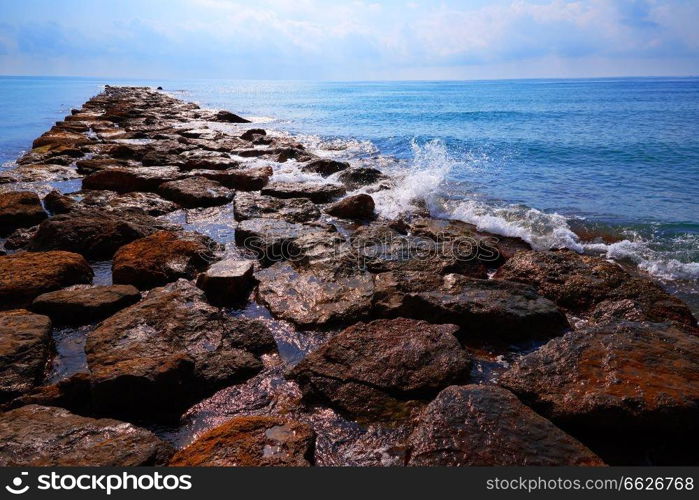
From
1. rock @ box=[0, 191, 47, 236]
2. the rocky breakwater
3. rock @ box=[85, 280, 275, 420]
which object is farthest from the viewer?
rock @ box=[0, 191, 47, 236]

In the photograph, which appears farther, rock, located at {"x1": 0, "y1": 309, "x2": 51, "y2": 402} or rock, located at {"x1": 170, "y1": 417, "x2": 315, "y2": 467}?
rock, located at {"x1": 0, "y1": 309, "x2": 51, "y2": 402}

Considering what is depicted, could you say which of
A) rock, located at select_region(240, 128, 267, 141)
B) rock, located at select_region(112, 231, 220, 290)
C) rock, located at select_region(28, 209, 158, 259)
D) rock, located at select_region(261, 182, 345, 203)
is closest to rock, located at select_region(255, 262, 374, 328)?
rock, located at select_region(112, 231, 220, 290)

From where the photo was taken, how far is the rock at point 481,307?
351cm

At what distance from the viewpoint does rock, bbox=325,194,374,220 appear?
7.08 metres

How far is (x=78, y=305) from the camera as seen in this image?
3.58 meters

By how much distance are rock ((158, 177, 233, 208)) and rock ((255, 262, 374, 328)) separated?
3.23 meters

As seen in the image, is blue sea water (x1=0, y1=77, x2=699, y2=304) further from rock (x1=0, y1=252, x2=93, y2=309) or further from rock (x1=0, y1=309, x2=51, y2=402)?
rock (x1=0, y1=309, x2=51, y2=402)

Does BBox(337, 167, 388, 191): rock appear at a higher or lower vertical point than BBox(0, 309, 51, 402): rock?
higher

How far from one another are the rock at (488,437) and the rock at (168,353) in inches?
52.7

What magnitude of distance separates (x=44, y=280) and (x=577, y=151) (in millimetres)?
16190

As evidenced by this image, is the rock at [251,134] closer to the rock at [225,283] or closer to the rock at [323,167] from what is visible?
the rock at [323,167]

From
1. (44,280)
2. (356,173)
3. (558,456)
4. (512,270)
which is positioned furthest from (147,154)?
(558,456)

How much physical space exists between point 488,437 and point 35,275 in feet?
13.2

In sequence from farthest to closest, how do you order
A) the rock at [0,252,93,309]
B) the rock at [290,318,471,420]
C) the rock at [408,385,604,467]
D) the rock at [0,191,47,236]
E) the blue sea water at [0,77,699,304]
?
the blue sea water at [0,77,699,304], the rock at [0,191,47,236], the rock at [0,252,93,309], the rock at [290,318,471,420], the rock at [408,385,604,467]
